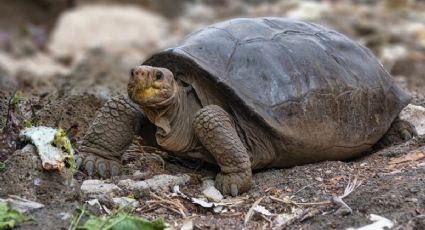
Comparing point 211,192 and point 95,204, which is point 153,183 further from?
point 95,204

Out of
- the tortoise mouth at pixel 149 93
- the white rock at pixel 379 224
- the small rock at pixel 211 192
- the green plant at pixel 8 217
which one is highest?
the tortoise mouth at pixel 149 93

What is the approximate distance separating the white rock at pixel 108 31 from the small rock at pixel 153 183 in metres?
8.53

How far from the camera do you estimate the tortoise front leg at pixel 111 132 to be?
12.4ft

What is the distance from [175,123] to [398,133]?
147cm

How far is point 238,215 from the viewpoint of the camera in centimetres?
322

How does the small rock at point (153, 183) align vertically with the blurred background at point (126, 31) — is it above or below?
above

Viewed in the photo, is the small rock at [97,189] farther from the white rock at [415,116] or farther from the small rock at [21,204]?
the white rock at [415,116]

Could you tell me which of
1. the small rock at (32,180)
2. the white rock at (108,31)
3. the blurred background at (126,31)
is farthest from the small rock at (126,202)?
the white rock at (108,31)

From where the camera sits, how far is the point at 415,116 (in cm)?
454

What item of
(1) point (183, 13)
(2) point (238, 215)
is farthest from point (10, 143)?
(1) point (183, 13)

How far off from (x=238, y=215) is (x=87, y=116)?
1575 mm

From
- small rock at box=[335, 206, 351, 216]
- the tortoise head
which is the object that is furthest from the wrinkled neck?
small rock at box=[335, 206, 351, 216]

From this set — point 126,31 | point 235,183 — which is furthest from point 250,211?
point 126,31

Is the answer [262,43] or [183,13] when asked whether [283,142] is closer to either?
[262,43]
